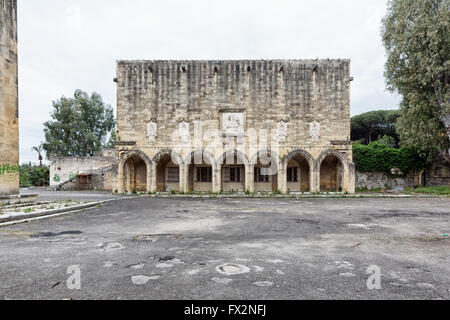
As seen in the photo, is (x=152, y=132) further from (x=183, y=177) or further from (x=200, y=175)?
(x=200, y=175)

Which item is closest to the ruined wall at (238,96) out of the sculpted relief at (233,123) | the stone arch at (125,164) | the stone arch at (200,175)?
the sculpted relief at (233,123)

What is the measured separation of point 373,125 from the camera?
43.7 meters

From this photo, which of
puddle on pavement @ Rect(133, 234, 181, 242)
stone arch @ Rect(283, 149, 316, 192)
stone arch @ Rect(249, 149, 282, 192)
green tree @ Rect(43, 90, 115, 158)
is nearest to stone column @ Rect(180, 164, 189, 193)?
stone arch @ Rect(249, 149, 282, 192)

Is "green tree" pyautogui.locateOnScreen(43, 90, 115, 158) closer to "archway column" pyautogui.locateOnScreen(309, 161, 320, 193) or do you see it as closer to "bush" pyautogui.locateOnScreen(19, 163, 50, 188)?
"bush" pyautogui.locateOnScreen(19, 163, 50, 188)

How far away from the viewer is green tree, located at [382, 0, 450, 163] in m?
17.8

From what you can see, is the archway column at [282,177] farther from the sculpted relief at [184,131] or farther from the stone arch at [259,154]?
the sculpted relief at [184,131]

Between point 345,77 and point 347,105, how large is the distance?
235 centimetres

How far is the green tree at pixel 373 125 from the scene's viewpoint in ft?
135

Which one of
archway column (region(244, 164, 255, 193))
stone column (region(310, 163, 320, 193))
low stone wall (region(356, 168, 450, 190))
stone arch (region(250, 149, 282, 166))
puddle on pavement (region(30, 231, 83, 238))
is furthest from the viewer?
low stone wall (region(356, 168, 450, 190))

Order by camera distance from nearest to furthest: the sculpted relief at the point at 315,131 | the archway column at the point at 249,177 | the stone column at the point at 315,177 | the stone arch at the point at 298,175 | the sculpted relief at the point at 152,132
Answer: the stone column at the point at 315,177, the archway column at the point at 249,177, the sculpted relief at the point at 315,131, the sculpted relief at the point at 152,132, the stone arch at the point at 298,175

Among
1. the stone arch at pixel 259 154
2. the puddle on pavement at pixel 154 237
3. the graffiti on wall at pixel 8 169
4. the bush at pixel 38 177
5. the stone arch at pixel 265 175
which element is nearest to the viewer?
the puddle on pavement at pixel 154 237

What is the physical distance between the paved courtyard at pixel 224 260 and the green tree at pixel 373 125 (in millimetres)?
41503

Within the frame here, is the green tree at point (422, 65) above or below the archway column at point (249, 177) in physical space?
above

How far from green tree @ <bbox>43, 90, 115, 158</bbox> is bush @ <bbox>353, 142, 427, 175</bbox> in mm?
39598
